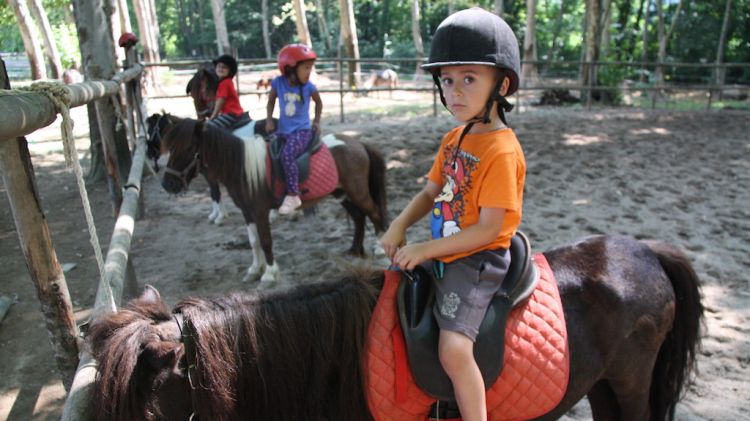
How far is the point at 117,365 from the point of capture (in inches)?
50.9

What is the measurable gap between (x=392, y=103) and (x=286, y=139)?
1147 cm

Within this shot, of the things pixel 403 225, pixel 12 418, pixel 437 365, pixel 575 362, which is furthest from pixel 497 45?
pixel 12 418

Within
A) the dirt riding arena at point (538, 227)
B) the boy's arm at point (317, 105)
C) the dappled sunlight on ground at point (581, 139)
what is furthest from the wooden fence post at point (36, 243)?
the dappled sunlight on ground at point (581, 139)

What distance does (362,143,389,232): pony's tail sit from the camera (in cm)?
504

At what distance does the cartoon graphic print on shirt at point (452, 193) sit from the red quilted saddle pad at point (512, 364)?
24 centimetres

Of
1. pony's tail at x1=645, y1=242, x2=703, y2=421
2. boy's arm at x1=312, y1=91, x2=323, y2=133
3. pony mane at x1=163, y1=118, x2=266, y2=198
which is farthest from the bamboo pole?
boy's arm at x1=312, y1=91, x2=323, y2=133

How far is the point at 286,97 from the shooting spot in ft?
15.4

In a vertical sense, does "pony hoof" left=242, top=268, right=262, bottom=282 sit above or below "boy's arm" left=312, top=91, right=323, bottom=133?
below

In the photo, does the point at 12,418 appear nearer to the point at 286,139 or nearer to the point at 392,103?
the point at 286,139

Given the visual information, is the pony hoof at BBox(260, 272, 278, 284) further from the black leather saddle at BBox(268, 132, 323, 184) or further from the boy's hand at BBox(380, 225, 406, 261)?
the boy's hand at BBox(380, 225, 406, 261)

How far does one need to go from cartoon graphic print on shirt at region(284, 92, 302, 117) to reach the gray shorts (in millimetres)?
3303

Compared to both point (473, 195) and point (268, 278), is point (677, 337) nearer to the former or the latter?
point (473, 195)

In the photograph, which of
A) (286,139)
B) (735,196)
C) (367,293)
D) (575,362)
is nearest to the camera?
(367,293)

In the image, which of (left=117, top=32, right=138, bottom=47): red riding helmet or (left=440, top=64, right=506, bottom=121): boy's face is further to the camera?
(left=117, top=32, right=138, bottom=47): red riding helmet
